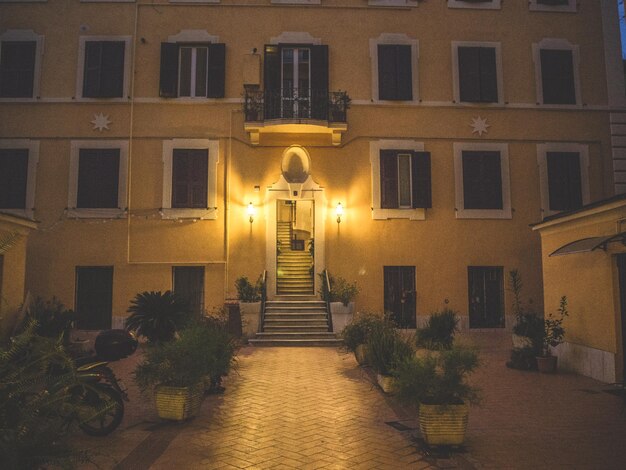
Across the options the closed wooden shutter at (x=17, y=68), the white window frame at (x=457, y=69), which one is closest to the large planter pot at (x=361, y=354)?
the white window frame at (x=457, y=69)

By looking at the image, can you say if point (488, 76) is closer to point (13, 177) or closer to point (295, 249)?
point (295, 249)

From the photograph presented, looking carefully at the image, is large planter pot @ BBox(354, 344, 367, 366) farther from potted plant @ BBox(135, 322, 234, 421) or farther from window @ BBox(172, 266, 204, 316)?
window @ BBox(172, 266, 204, 316)

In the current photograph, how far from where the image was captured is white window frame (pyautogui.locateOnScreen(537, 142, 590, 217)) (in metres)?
15.2

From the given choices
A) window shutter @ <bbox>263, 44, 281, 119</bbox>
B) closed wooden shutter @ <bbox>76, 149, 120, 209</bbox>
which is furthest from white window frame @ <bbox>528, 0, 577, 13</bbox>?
closed wooden shutter @ <bbox>76, 149, 120, 209</bbox>

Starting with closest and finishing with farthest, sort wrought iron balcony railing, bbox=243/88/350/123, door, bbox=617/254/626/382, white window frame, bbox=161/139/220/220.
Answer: door, bbox=617/254/626/382, wrought iron balcony railing, bbox=243/88/350/123, white window frame, bbox=161/139/220/220

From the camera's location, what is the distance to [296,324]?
1371cm

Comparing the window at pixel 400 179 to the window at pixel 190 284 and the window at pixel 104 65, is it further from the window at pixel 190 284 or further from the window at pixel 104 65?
the window at pixel 104 65

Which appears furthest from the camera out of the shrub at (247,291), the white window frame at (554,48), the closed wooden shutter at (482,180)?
the white window frame at (554,48)

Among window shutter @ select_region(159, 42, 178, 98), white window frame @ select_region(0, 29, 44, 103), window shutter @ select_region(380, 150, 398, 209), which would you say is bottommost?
window shutter @ select_region(380, 150, 398, 209)

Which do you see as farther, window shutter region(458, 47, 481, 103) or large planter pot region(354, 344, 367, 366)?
window shutter region(458, 47, 481, 103)

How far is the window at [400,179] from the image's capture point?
1491 centimetres

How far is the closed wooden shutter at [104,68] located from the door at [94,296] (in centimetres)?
517

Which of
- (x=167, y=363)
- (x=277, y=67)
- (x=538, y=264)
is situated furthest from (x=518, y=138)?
(x=167, y=363)

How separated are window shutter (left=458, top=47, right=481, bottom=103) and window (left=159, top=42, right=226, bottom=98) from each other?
23.5 feet
